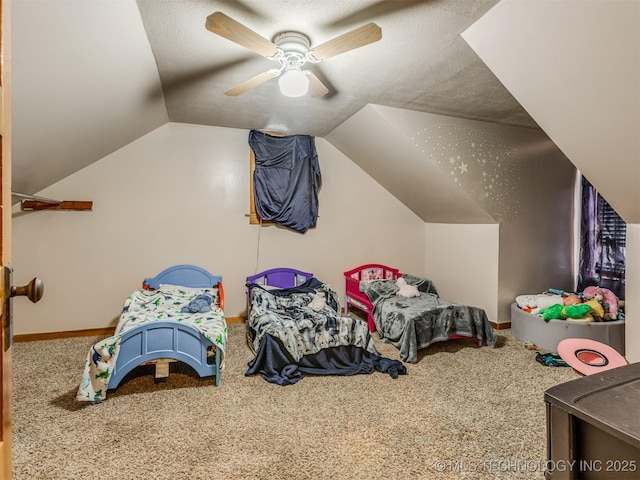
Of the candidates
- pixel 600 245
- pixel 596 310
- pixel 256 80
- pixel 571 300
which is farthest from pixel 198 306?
pixel 600 245

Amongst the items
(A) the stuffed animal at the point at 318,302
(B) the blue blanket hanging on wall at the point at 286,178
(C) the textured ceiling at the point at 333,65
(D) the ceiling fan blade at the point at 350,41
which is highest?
(C) the textured ceiling at the point at 333,65

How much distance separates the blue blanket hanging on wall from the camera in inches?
172

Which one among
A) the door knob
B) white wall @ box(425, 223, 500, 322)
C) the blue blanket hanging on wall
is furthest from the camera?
the blue blanket hanging on wall

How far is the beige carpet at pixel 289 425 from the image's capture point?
180 centimetres

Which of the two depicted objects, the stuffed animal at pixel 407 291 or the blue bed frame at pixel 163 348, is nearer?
the blue bed frame at pixel 163 348

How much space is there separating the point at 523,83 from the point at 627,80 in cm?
50

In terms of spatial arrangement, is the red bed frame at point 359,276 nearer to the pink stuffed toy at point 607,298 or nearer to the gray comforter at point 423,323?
the gray comforter at point 423,323

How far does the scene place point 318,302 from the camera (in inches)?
143

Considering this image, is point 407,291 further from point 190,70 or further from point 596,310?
point 190,70

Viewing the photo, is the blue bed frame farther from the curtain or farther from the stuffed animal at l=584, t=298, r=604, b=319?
the curtain

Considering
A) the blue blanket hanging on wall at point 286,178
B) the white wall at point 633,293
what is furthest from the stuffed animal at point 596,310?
the blue blanket hanging on wall at point 286,178

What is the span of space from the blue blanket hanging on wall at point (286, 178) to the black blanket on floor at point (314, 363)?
1875mm

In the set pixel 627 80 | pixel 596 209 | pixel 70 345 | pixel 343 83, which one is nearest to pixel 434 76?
pixel 343 83

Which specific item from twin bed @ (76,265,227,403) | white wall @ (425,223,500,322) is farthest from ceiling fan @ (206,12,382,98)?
white wall @ (425,223,500,322)
